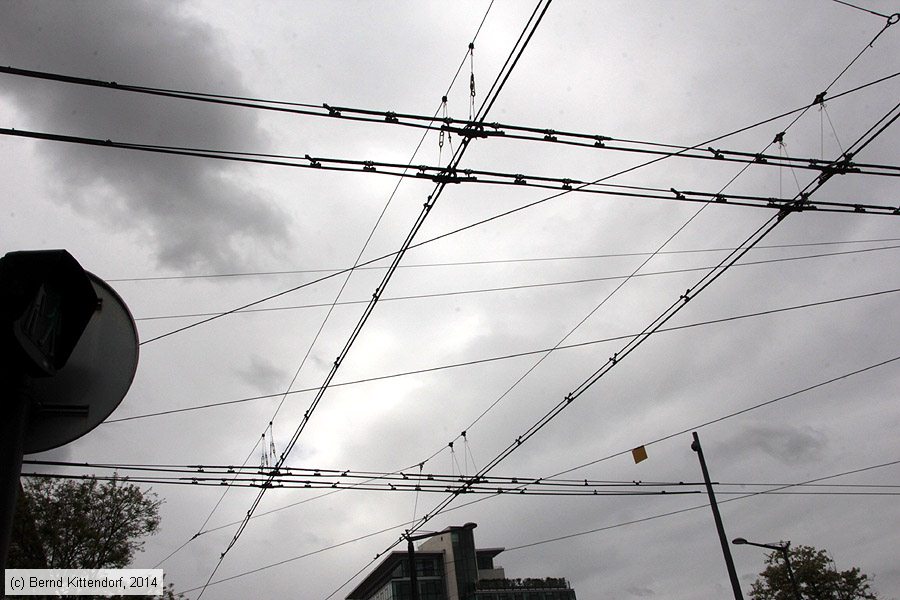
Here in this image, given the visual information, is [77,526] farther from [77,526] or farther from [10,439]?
[10,439]

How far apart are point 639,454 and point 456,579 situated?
2835 inches

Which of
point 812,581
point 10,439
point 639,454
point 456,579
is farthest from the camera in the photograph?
point 456,579

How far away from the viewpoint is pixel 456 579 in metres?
82.4

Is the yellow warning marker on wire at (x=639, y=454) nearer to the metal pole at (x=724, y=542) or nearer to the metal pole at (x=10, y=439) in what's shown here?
the metal pole at (x=724, y=542)

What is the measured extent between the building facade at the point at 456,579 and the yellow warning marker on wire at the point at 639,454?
66448mm

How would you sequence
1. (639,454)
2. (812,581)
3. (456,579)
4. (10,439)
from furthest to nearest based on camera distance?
(456,579) → (812,581) → (639,454) → (10,439)

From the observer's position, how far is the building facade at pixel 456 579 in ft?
262

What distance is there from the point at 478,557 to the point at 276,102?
89325 millimetres

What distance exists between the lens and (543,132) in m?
6.93

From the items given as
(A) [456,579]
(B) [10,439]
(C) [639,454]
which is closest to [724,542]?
(C) [639,454]

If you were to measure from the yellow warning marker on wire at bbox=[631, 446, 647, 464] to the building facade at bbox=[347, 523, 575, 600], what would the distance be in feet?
218

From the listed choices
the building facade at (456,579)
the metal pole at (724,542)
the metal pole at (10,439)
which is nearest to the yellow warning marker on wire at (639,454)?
the metal pole at (724,542)

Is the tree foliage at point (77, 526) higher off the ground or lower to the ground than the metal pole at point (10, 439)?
higher

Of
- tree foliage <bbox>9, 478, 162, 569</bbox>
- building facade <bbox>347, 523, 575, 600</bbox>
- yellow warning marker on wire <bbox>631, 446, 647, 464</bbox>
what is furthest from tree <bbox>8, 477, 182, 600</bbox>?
building facade <bbox>347, 523, 575, 600</bbox>
